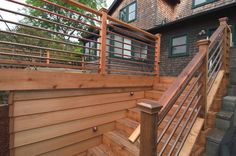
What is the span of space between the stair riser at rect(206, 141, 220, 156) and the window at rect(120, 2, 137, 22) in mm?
8751

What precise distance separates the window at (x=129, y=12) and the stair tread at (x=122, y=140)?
8.18m

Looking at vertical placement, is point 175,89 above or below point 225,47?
below

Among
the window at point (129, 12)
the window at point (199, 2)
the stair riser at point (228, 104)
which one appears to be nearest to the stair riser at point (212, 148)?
the stair riser at point (228, 104)

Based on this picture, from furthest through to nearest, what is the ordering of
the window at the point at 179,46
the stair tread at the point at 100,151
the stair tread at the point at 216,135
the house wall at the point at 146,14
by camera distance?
the house wall at the point at 146,14, the window at the point at 179,46, the stair tread at the point at 100,151, the stair tread at the point at 216,135

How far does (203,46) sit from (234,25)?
418cm

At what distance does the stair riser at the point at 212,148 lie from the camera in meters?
1.71

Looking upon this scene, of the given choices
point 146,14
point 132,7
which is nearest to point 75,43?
point 146,14

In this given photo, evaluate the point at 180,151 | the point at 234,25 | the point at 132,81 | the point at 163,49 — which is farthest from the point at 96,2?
the point at 180,151

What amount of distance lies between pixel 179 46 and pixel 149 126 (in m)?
5.91

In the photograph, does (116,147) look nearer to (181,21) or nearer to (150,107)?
(150,107)

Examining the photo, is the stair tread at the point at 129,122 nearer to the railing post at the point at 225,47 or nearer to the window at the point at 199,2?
the railing post at the point at 225,47

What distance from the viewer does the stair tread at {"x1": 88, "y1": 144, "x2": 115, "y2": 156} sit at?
2.38 metres

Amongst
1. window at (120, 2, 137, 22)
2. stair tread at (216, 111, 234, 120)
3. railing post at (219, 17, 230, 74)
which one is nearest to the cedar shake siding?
window at (120, 2, 137, 22)

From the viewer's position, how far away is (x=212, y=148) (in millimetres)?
1747
